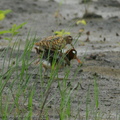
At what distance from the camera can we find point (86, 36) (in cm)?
899

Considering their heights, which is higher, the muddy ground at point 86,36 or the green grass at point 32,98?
the green grass at point 32,98

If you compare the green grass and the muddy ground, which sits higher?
the green grass

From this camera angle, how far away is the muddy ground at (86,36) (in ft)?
15.5

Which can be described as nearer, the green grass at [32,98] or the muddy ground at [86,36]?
the green grass at [32,98]

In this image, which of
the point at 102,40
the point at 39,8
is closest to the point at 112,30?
the point at 102,40

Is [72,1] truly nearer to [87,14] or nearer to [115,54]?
[87,14]

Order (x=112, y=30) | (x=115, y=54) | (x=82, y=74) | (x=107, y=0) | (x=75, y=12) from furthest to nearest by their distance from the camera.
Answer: (x=107, y=0) < (x=75, y=12) < (x=112, y=30) < (x=115, y=54) < (x=82, y=74)

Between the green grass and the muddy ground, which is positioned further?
the muddy ground

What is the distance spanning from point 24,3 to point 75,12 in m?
1.31

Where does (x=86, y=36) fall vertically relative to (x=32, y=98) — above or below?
below

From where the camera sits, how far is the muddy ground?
473cm

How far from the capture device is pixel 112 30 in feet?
31.6

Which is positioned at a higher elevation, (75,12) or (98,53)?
(98,53)

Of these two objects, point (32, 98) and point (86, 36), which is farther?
point (86, 36)
